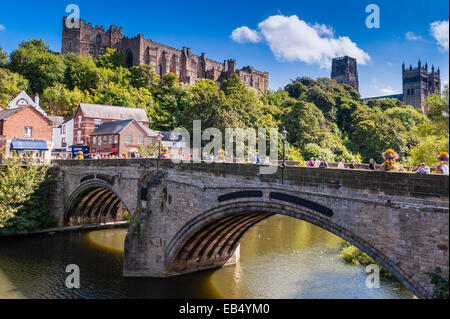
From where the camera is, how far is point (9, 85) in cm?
5756

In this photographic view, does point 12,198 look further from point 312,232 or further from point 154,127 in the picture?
point 154,127

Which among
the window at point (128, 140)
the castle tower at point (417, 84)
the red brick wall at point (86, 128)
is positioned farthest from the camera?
the castle tower at point (417, 84)

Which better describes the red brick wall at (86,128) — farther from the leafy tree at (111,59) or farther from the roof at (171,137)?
the leafy tree at (111,59)

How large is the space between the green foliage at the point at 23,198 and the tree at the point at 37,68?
1505 inches

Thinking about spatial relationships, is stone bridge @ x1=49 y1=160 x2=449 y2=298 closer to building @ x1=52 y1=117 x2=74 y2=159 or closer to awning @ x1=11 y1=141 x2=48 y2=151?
awning @ x1=11 y1=141 x2=48 y2=151

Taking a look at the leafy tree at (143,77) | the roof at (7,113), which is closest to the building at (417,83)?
the leafy tree at (143,77)

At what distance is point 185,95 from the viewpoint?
6969cm

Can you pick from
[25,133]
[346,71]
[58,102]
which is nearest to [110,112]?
[58,102]

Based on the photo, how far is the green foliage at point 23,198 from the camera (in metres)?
28.7

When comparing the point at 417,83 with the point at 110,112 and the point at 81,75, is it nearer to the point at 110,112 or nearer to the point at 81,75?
the point at 81,75

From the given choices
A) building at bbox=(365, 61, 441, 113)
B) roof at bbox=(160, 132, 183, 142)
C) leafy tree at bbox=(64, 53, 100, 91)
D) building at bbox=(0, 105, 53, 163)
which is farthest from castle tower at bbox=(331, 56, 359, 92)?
building at bbox=(0, 105, 53, 163)

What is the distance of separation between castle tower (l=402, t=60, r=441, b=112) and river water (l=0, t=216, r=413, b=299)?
120m

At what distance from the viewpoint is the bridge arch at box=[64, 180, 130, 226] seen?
31562 mm
